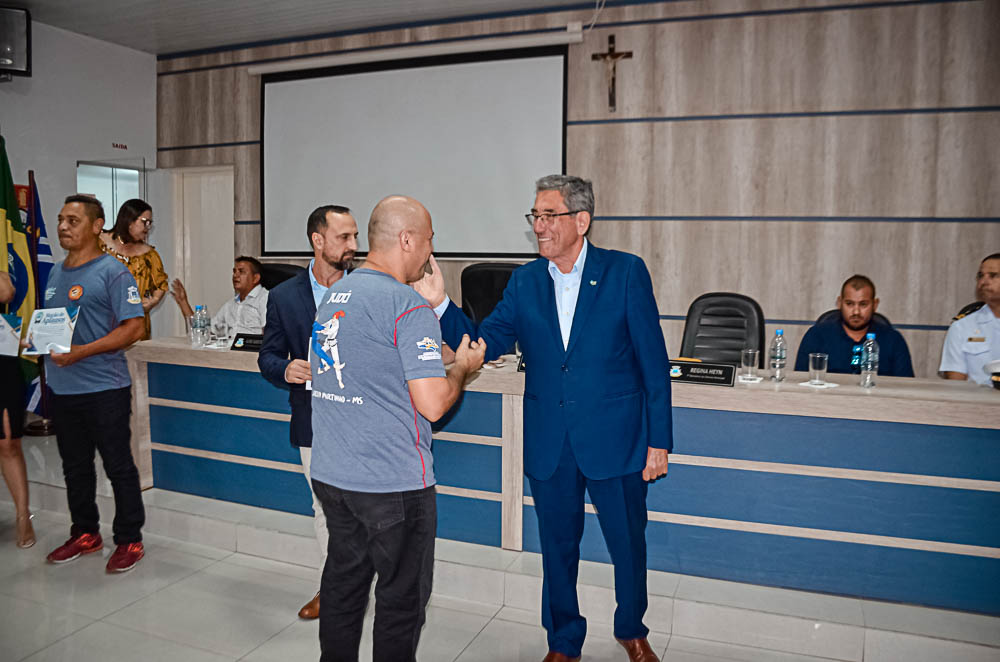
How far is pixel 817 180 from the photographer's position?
5070 millimetres

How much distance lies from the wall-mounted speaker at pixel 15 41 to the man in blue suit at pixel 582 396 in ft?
17.3

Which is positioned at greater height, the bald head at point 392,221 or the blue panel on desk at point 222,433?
the bald head at point 392,221

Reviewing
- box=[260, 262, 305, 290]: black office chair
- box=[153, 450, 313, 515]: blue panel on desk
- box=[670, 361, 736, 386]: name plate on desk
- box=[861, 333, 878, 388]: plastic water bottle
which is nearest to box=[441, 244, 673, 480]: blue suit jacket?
box=[670, 361, 736, 386]: name plate on desk

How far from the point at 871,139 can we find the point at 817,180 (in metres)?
0.44

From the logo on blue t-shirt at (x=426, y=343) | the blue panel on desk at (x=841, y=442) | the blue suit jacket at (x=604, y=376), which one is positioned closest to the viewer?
the logo on blue t-shirt at (x=426, y=343)

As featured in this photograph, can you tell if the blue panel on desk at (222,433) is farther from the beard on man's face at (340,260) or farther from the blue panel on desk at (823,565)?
the blue panel on desk at (823,565)

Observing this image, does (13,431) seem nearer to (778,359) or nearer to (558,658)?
(558,658)

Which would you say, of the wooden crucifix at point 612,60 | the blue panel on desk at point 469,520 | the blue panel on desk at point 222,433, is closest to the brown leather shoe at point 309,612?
the blue panel on desk at point 469,520

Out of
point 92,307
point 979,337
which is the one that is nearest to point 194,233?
Answer: point 92,307

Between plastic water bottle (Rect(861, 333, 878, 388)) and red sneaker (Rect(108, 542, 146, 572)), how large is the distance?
133 inches

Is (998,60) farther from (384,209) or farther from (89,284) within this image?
(89,284)

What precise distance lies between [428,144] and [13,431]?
156 inches

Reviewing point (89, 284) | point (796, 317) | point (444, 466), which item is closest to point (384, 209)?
point (444, 466)

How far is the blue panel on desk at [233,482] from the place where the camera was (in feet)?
11.8
